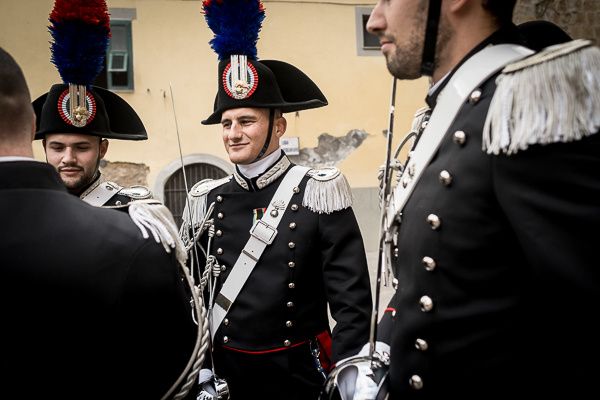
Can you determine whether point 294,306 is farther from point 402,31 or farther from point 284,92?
point 402,31

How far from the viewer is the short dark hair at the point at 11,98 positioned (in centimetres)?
139

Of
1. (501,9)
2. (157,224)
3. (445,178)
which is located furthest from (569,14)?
(157,224)

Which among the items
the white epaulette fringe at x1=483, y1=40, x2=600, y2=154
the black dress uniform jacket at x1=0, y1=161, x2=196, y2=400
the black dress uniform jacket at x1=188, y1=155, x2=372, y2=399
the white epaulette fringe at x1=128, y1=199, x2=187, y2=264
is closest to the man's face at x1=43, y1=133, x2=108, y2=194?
the black dress uniform jacket at x1=188, y1=155, x2=372, y2=399

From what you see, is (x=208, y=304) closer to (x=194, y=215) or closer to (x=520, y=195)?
(x=194, y=215)

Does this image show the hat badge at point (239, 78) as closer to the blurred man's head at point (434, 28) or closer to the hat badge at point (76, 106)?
the hat badge at point (76, 106)

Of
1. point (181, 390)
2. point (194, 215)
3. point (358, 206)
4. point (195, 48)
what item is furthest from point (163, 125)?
point (181, 390)

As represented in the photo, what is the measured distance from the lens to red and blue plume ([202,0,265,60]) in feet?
9.17

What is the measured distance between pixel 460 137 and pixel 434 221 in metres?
0.22

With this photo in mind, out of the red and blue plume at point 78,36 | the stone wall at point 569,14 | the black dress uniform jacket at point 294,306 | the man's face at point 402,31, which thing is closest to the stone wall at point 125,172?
the stone wall at point 569,14

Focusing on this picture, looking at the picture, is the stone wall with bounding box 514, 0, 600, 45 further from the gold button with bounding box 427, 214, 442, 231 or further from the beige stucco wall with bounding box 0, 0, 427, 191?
the gold button with bounding box 427, 214, 442, 231

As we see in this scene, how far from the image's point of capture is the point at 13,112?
1403mm

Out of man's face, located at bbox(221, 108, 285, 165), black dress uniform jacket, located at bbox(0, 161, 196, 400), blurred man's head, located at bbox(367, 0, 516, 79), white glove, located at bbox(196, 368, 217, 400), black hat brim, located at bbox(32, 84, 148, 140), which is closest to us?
black dress uniform jacket, located at bbox(0, 161, 196, 400)

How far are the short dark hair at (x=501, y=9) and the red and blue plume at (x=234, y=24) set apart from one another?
5.10 feet

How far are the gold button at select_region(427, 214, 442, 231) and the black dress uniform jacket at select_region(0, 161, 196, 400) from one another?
700mm
